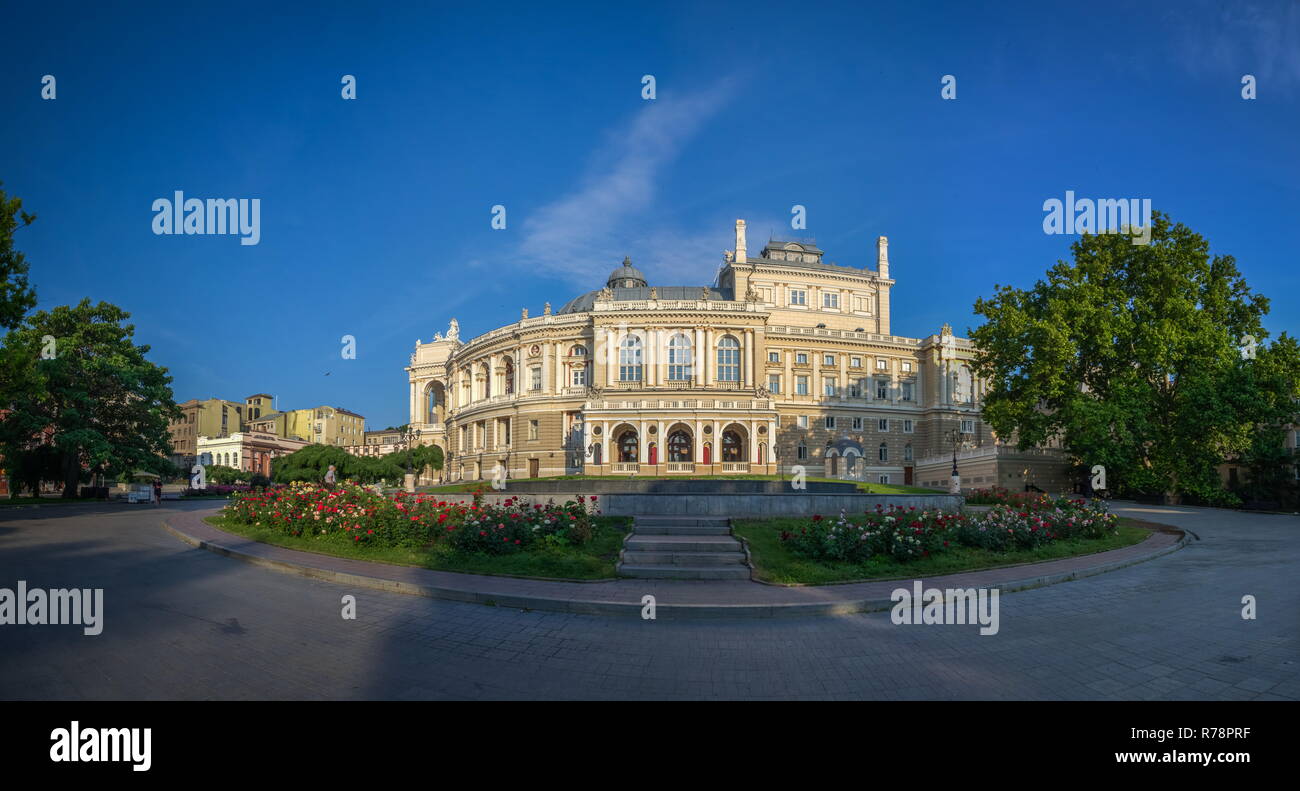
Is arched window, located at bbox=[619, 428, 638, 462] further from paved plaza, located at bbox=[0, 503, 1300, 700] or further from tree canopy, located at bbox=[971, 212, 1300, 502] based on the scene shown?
paved plaza, located at bbox=[0, 503, 1300, 700]

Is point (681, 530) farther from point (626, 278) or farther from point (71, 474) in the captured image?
point (626, 278)

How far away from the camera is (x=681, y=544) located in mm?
13008

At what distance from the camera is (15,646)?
6.93 m

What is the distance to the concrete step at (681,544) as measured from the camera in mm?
12742

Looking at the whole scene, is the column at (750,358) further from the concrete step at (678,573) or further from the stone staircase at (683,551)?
the concrete step at (678,573)

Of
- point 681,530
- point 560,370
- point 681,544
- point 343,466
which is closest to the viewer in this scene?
point 681,544

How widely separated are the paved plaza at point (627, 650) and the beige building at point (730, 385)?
37.6 meters

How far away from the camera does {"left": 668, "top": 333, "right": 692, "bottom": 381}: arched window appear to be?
56.3 metres

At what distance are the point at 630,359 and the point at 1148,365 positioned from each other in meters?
38.0

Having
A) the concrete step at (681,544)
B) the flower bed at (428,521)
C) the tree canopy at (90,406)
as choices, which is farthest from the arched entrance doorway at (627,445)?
the concrete step at (681,544)

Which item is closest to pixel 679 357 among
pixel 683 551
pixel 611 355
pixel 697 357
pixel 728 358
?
pixel 697 357
